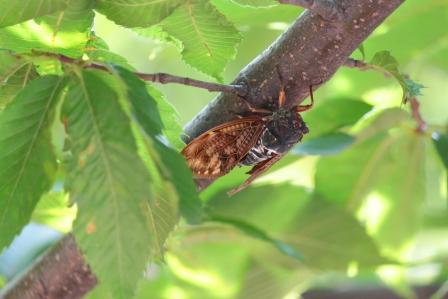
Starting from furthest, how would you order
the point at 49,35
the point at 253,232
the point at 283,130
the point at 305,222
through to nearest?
the point at 305,222
the point at 253,232
the point at 283,130
the point at 49,35

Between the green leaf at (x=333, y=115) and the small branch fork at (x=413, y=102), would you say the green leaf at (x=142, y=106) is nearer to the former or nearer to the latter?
the small branch fork at (x=413, y=102)

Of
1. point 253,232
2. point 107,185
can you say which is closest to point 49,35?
point 107,185

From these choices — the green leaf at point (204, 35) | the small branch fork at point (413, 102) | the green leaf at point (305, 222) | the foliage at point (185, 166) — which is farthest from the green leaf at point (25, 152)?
the green leaf at point (305, 222)

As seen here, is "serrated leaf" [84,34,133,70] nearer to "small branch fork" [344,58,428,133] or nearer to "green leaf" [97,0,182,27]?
"green leaf" [97,0,182,27]

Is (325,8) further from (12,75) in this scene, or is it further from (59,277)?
(59,277)

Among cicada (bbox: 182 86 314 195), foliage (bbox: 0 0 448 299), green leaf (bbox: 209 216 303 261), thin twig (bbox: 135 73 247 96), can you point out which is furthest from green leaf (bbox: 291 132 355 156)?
thin twig (bbox: 135 73 247 96)

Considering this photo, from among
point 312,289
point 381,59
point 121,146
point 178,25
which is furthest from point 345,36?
point 312,289
